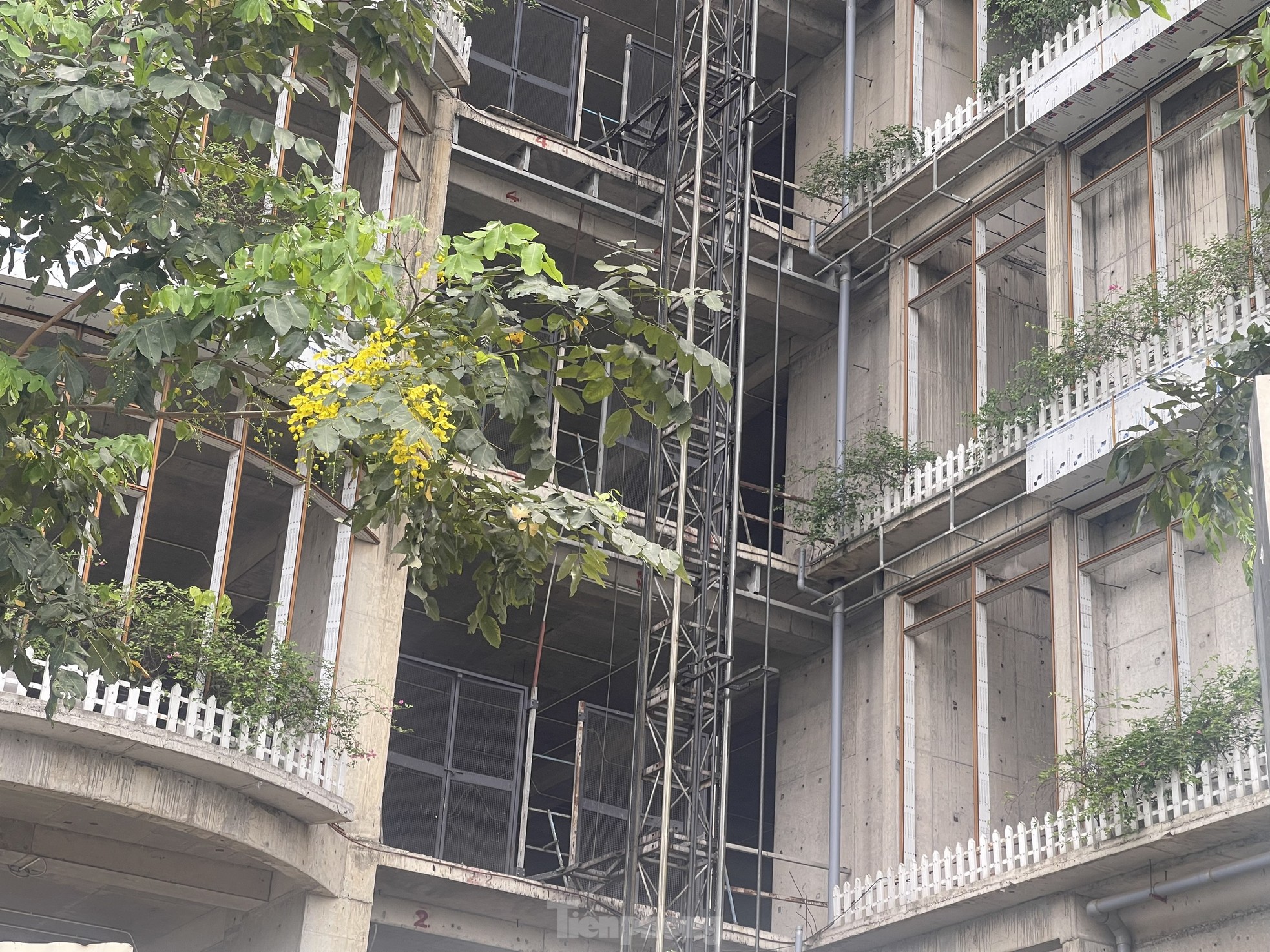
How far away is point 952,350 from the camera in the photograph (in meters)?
23.4

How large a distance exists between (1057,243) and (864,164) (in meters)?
4.16

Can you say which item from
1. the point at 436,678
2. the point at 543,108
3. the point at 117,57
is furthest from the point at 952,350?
the point at 117,57

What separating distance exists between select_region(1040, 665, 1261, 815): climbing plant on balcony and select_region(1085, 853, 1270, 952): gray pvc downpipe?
2.94 feet

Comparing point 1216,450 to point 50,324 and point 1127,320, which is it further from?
point 1127,320

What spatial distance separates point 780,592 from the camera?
2339 cm

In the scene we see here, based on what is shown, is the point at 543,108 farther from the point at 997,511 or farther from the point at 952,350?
the point at 997,511

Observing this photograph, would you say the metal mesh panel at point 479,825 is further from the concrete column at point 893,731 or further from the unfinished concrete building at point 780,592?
the concrete column at point 893,731

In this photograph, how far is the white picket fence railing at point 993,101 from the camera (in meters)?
20.5

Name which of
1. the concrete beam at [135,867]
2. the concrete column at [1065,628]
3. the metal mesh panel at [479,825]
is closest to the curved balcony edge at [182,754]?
the concrete beam at [135,867]

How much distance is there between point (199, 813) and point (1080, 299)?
11.7m

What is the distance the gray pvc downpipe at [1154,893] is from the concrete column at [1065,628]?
122cm

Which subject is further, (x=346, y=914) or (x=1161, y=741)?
(x=346, y=914)

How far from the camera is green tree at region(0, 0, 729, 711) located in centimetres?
702

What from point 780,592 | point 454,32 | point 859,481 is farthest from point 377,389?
point 780,592
